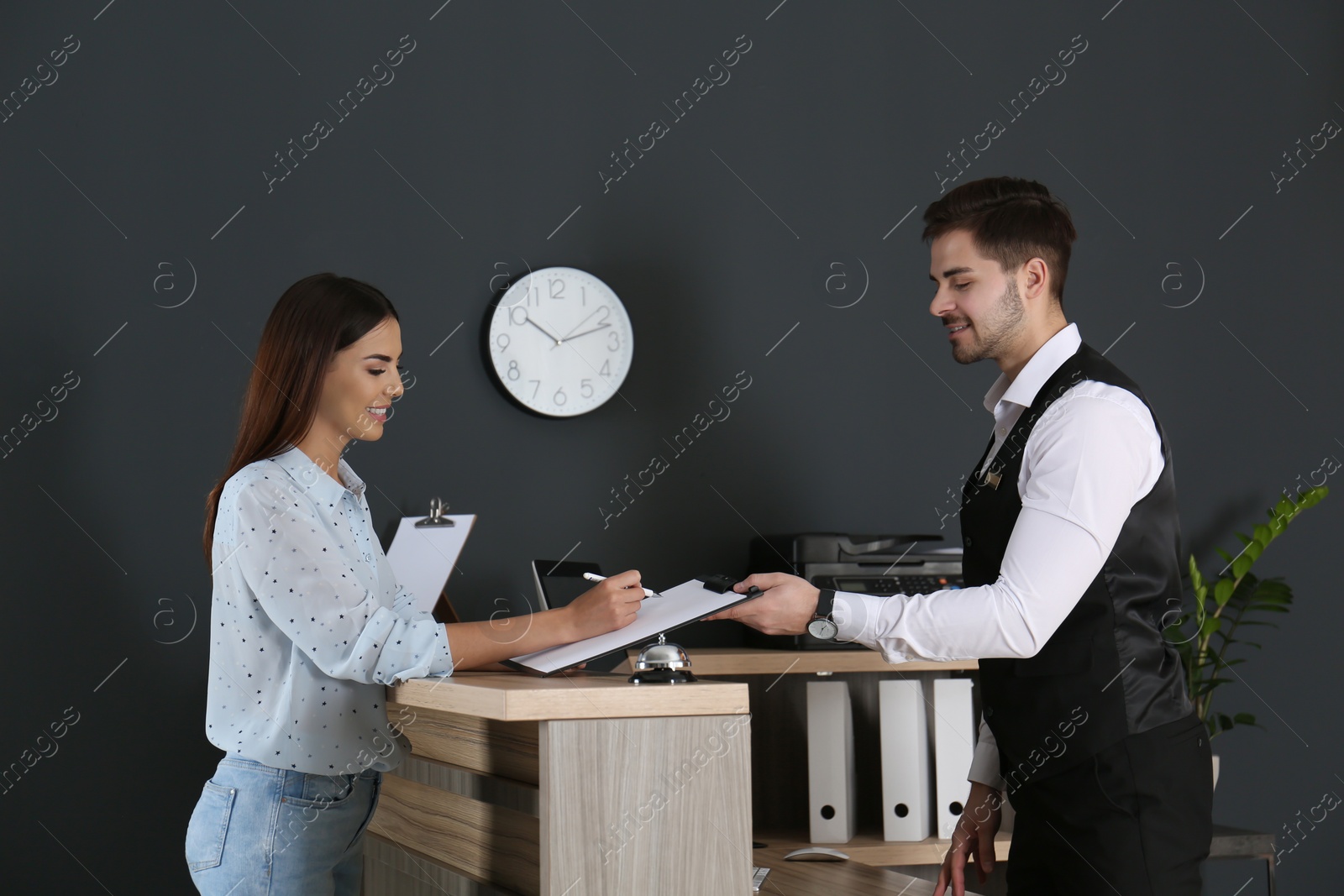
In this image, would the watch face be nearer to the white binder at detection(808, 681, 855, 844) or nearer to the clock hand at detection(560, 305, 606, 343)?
the white binder at detection(808, 681, 855, 844)

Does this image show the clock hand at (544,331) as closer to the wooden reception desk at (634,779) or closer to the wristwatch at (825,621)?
the wristwatch at (825,621)

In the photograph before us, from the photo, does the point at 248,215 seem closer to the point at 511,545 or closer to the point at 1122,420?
the point at 511,545

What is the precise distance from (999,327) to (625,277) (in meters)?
1.37

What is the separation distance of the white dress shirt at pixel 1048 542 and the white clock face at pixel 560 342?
1397 millimetres

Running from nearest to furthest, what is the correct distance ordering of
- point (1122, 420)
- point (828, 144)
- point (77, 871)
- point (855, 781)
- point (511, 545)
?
point (1122, 420) → point (77, 871) → point (855, 781) → point (511, 545) → point (828, 144)

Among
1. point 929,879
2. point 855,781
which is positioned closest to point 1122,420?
point 855,781

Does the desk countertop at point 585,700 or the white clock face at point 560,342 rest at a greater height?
the white clock face at point 560,342

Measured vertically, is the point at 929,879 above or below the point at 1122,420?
→ below

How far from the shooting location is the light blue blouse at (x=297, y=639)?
1.52 metres

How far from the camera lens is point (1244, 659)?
351 cm

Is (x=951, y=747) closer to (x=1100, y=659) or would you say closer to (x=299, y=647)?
(x=1100, y=659)

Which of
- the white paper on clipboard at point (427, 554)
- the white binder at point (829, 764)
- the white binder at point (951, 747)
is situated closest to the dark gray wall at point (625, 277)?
the white paper on clipboard at point (427, 554)

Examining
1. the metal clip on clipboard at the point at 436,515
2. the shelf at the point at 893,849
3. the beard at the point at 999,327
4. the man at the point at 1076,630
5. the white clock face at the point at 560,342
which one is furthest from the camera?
the white clock face at the point at 560,342

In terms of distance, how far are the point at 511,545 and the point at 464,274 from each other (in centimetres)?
72
